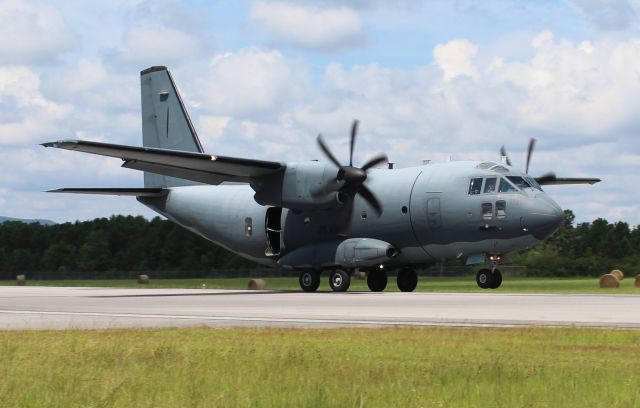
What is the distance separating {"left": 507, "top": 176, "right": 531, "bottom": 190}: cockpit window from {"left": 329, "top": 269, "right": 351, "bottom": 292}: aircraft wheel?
7.22m

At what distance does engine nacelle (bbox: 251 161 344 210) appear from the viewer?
34906mm

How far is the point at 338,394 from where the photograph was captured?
9266 mm

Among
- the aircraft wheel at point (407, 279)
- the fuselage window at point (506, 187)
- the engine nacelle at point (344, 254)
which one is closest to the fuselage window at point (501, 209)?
the fuselage window at point (506, 187)

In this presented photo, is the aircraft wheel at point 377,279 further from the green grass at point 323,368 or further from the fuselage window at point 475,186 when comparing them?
the green grass at point 323,368

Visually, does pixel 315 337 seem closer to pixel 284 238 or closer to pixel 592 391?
pixel 592 391

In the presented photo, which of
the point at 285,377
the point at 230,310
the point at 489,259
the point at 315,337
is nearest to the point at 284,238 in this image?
the point at 489,259

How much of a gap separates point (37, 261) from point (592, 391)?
8554 cm

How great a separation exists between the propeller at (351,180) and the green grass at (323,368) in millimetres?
19113

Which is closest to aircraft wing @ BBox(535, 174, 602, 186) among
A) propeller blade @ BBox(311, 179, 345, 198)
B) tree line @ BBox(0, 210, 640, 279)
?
propeller blade @ BBox(311, 179, 345, 198)

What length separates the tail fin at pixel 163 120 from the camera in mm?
45750

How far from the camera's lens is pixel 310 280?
38.2 meters

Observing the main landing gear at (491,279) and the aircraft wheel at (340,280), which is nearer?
the main landing gear at (491,279)

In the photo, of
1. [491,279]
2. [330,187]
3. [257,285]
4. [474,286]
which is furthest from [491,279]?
[257,285]

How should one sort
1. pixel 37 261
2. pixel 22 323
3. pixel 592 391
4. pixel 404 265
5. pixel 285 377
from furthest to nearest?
pixel 37 261, pixel 404 265, pixel 22 323, pixel 285 377, pixel 592 391
